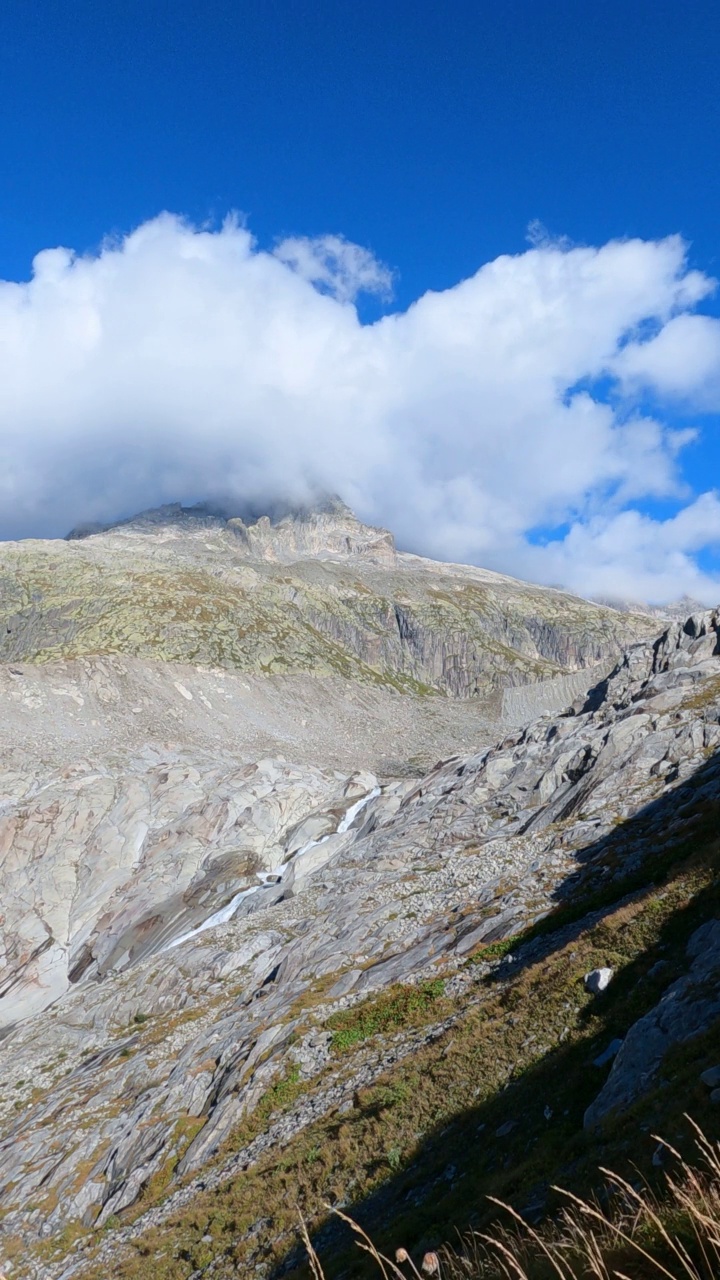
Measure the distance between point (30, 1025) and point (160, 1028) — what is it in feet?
→ 55.4

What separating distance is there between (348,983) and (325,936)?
25.2 ft

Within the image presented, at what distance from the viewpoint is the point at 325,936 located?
38.5 m

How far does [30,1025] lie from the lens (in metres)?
46.6

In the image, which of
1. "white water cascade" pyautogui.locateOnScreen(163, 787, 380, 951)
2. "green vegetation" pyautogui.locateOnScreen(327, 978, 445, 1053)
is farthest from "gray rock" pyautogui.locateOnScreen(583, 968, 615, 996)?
"white water cascade" pyautogui.locateOnScreen(163, 787, 380, 951)

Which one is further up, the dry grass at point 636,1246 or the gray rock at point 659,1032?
the dry grass at point 636,1246

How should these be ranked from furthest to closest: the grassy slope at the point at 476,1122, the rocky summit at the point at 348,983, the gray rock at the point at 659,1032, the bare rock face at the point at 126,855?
the bare rock face at the point at 126,855, the rocky summit at the point at 348,983, the gray rock at the point at 659,1032, the grassy slope at the point at 476,1122

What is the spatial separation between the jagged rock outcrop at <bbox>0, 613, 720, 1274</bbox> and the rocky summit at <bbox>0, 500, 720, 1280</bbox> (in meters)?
0.21

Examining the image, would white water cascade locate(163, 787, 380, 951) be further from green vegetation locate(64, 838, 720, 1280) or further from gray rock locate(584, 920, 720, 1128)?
gray rock locate(584, 920, 720, 1128)

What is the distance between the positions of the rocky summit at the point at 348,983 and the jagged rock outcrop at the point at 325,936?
209mm

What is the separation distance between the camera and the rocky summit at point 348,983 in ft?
50.6

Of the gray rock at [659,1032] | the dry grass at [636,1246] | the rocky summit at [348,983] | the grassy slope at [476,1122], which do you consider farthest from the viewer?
the rocky summit at [348,983]

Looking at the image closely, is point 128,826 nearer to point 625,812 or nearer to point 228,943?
point 228,943

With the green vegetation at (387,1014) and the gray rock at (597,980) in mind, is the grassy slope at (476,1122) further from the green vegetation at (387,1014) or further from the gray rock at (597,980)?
the green vegetation at (387,1014)

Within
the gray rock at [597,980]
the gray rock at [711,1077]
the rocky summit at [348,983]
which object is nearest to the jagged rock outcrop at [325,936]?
the rocky summit at [348,983]
